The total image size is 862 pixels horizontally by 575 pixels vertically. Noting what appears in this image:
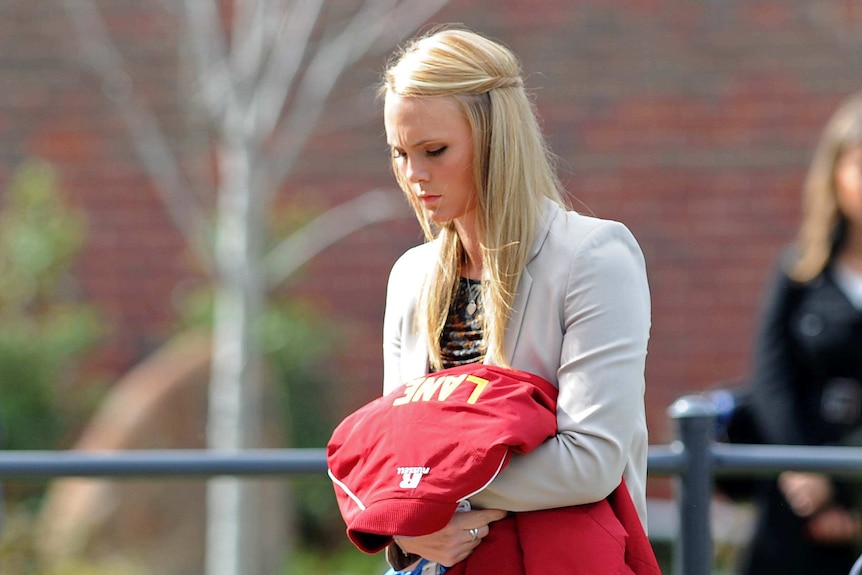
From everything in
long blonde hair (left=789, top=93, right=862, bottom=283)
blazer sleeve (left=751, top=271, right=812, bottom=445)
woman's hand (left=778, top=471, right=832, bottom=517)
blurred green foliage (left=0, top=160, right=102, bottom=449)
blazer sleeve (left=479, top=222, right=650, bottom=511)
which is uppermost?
blazer sleeve (left=479, top=222, right=650, bottom=511)

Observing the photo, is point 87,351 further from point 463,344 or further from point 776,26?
point 463,344

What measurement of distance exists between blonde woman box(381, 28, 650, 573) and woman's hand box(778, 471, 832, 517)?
1.83 metres

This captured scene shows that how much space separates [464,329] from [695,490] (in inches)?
40.5

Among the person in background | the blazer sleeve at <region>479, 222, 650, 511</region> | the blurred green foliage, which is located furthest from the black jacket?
the blurred green foliage

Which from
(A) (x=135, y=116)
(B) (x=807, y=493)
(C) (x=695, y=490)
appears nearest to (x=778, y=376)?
(B) (x=807, y=493)

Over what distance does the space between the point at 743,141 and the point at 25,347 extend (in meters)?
3.69

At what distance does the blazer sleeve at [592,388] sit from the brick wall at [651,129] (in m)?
4.80

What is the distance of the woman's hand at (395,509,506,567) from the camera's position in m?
1.81

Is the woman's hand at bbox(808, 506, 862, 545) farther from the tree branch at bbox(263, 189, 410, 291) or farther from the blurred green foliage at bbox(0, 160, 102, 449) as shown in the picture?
the blurred green foliage at bbox(0, 160, 102, 449)

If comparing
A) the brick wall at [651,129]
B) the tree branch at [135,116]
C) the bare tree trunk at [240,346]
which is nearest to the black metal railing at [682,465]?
the bare tree trunk at [240,346]

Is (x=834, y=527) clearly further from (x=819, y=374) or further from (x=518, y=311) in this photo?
(x=518, y=311)

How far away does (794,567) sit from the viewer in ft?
12.1

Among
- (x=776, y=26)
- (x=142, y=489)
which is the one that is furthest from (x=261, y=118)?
(x=776, y=26)

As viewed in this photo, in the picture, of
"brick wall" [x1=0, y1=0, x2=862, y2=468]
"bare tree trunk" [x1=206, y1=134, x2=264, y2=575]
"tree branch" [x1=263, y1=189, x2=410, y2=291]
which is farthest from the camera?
"brick wall" [x1=0, y1=0, x2=862, y2=468]
